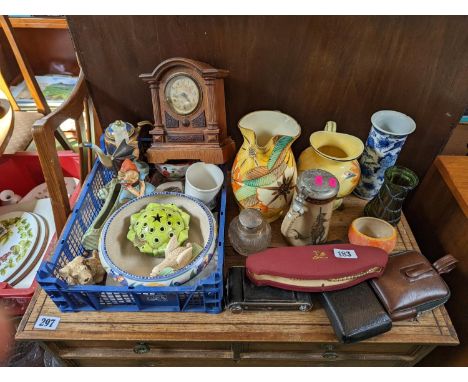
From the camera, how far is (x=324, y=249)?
81 cm

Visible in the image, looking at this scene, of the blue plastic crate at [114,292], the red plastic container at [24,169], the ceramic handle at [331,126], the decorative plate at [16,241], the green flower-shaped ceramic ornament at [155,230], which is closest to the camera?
the blue plastic crate at [114,292]

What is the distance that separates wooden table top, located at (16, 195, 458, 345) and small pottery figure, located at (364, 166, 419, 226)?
267 millimetres

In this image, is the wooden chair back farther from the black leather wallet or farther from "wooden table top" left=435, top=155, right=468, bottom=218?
"wooden table top" left=435, top=155, right=468, bottom=218

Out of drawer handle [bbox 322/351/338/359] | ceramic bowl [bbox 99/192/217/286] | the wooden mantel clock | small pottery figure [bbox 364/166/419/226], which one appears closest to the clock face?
the wooden mantel clock

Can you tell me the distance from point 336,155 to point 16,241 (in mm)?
1094

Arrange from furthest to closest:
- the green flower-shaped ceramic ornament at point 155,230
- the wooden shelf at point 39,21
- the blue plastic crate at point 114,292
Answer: the wooden shelf at point 39,21 < the green flower-shaped ceramic ornament at point 155,230 < the blue plastic crate at point 114,292

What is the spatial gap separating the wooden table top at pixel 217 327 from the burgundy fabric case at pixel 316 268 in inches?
3.5

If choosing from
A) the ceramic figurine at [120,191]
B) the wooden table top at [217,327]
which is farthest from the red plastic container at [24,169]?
the wooden table top at [217,327]

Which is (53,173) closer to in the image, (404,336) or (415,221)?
(404,336)

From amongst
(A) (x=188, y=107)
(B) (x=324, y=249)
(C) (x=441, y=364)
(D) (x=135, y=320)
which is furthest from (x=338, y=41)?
(C) (x=441, y=364)

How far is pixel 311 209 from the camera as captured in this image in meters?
0.81

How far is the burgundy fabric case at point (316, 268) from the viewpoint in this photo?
0.76m

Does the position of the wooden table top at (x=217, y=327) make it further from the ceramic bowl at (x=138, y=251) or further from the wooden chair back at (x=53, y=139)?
the wooden chair back at (x=53, y=139)

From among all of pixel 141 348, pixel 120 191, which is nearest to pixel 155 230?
pixel 120 191
